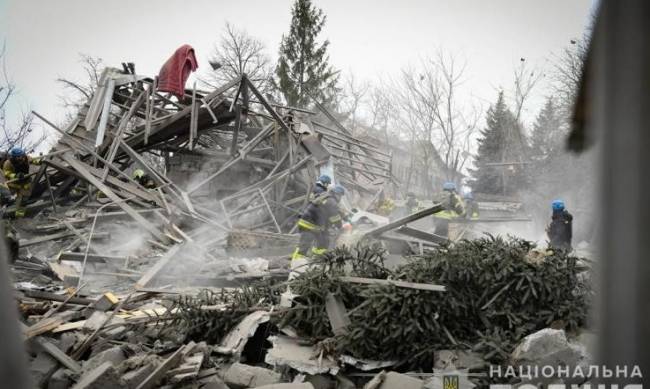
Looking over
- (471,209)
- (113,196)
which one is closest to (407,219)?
(471,209)

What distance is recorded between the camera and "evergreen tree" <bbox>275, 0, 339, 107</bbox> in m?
34.2

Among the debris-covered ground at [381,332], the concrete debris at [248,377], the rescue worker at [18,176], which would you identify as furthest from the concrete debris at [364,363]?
the rescue worker at [18,176]

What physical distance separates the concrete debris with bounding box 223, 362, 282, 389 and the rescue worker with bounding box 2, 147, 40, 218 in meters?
10.0

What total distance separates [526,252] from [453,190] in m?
7.73

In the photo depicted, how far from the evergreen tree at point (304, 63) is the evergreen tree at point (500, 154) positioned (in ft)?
41.0

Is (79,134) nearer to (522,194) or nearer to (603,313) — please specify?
(603,313)

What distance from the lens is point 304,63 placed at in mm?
35031

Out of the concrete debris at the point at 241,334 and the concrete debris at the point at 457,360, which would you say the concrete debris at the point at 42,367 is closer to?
the concrete debris at the point at 241,334

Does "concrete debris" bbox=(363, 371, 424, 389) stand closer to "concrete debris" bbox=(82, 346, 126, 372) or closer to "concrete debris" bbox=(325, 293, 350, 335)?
"concrete debris" bbox=(325, 293, 350, 335)

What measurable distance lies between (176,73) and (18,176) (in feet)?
17.1

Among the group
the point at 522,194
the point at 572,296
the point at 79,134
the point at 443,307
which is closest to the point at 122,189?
the point at 79,134

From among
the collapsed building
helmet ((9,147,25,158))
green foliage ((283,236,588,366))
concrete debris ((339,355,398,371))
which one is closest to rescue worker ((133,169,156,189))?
the collapsed building

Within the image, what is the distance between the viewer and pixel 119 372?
13.1ft

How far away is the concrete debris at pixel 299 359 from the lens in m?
4.53
